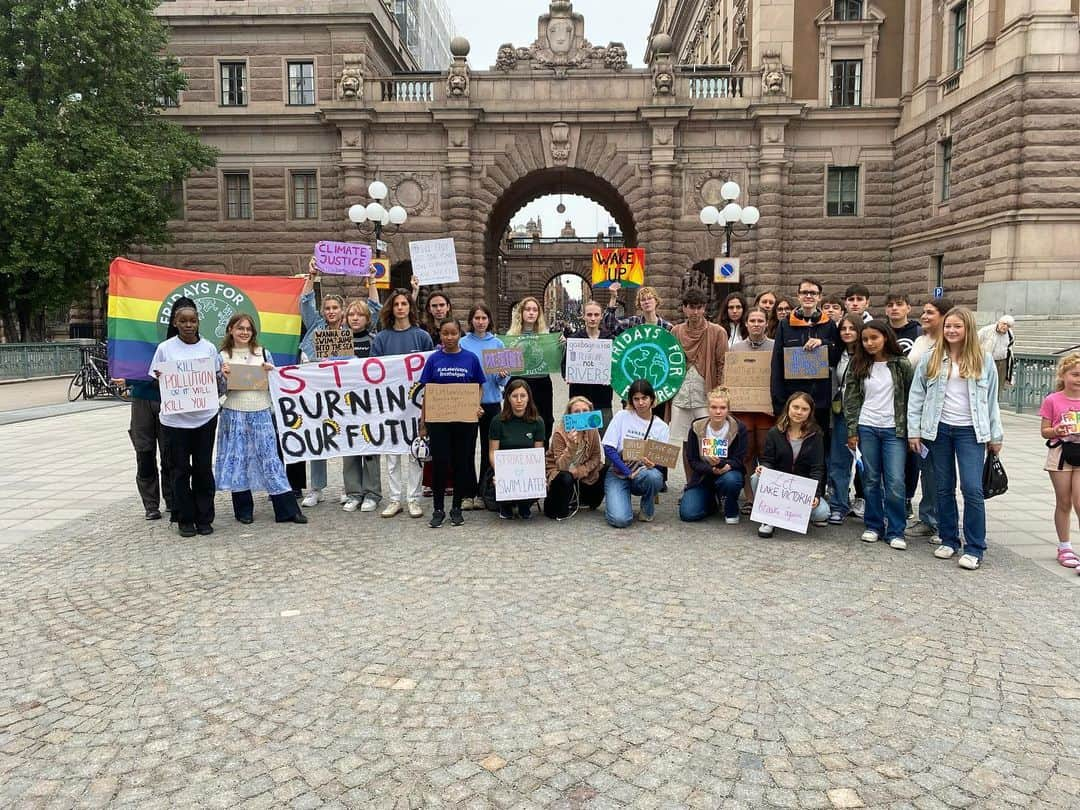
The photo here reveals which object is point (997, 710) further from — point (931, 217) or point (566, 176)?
point (566, 176)

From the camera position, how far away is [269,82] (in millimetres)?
31547

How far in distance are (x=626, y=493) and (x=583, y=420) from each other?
34.9 inches

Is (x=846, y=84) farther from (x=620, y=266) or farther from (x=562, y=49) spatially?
(x=620, y=266)

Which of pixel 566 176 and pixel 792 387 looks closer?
pixel 792 387

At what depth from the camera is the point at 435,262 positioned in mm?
11711

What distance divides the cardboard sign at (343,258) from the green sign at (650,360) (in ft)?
16.2

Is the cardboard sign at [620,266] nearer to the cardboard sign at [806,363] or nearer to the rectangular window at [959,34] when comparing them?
the cardboard sign at [806,363]

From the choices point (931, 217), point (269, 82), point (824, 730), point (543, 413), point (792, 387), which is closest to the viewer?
point (824, 730)

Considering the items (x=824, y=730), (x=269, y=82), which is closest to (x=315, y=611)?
(x=824, y=730)

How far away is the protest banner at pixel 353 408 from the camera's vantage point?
8.25 m

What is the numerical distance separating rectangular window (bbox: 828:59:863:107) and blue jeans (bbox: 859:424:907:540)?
26933mm

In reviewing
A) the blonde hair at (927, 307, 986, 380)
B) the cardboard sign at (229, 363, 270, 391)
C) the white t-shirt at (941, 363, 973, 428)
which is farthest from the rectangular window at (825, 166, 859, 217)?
the cardboard sign at (229, 363, 270, 391)

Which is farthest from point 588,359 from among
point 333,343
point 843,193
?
point 843,193

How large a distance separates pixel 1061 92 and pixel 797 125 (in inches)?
357
